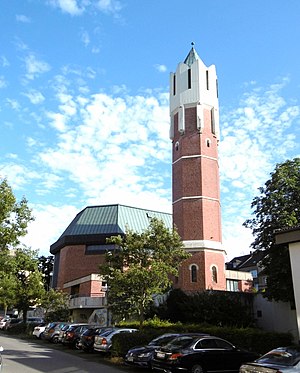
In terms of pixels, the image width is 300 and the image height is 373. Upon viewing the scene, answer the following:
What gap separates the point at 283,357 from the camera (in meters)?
10.6

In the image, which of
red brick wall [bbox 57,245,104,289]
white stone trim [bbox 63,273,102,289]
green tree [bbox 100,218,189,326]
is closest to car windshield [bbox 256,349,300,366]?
green tree [bbox 100,218,189,326]

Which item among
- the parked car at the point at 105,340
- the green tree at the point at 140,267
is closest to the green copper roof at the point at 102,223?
the green tree at the point at 140,267

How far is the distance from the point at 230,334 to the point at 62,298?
2709 cm

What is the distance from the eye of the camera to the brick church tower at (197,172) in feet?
130

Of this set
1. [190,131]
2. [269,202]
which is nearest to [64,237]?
[190,131]

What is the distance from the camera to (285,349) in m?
11.0

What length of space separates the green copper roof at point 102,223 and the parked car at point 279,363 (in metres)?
50.1

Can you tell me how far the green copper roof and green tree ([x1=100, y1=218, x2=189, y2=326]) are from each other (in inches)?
1374

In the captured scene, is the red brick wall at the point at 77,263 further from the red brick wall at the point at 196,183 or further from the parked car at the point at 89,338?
the parked car at the point at 89,338

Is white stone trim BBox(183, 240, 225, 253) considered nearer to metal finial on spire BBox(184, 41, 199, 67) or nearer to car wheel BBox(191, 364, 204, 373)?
metal finial on spire BBox(184, 41, 199, 67)

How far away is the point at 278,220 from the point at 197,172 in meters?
14.2

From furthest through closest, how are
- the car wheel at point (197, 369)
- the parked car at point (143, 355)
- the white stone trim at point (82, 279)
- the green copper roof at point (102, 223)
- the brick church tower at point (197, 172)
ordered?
the green copper roof at point (102, 223)
the white stone trim at point (82, 279)
the brick church tower at point (197, 172)
the parked car at point (143, 355)
the car wheel at point (197, 369)

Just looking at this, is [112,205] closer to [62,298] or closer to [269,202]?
[62,298]

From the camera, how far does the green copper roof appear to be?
204ft
